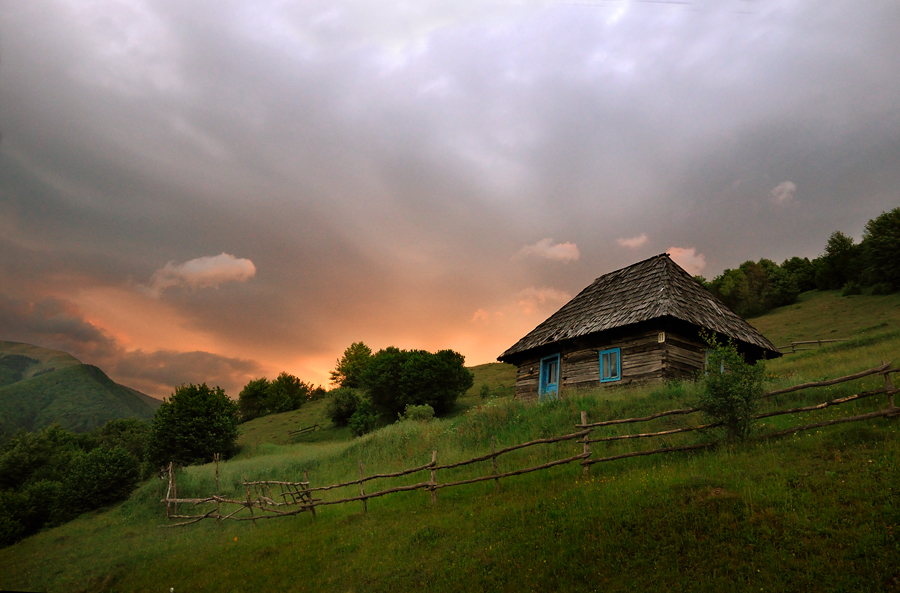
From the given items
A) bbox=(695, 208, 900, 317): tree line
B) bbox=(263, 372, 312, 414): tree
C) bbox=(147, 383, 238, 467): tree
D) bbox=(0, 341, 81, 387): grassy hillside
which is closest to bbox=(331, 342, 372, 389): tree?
bbox=(263, 372, 312, 414): tree

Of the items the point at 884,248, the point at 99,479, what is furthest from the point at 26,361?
the point at 884,248

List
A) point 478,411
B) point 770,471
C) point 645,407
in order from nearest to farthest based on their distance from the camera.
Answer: point 770,471 < point 645,407 < point 478,411

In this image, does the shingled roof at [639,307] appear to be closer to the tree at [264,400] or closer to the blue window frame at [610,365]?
the blue window frame at [610,365]

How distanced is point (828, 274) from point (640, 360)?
2009 inches

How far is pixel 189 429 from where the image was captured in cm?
3138

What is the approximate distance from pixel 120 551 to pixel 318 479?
7.66 m

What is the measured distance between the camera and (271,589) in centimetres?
872

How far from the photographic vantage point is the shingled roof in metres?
17.6

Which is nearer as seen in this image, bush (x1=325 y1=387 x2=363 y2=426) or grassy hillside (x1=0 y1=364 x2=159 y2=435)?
bush (x1=325 y1=387 x2=363 y2=426)

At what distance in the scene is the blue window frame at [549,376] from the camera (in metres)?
20.6

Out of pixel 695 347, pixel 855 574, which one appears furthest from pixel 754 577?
pixel 695 347

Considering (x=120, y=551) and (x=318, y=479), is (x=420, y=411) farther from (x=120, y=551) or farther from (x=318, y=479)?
(x=120, y=551)

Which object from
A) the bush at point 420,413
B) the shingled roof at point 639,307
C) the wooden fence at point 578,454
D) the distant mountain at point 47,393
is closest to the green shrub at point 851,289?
the shingled roof at point 639,307

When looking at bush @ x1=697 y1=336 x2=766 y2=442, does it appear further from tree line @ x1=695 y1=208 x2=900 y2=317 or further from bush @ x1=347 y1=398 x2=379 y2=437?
tree line @ x1=695 y1=208 x2=900 y2=317
